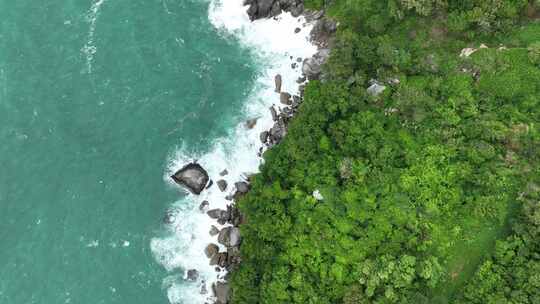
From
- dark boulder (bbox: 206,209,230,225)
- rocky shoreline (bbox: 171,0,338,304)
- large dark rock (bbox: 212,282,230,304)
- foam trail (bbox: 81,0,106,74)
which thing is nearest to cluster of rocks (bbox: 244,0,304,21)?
rocky shoreline (bbox: 171,0,338,304)

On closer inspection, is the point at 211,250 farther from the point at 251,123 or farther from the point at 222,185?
the point at 251,123

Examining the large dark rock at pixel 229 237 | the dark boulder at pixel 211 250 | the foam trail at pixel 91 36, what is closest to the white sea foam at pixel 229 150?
the dark boulder at pixel 211 250

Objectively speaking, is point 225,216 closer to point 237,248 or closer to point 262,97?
point 237,248

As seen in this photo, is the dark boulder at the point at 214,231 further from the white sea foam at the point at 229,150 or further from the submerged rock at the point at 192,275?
the submerged rock at the point at 192,275

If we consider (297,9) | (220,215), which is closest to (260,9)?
(297,9)

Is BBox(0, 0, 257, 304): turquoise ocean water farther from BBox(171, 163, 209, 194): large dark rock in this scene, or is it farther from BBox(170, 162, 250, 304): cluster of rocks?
BBox(170, 162, 250, 304): cluster of rocks

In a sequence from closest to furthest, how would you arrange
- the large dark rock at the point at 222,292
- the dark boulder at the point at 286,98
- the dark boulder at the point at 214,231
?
the large dark rock at the point at 222,292, the dark boulder at the point at 214,231, the dark boulder at the point at 286,98

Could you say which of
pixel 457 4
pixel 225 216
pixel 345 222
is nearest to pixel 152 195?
pixel 225 216
